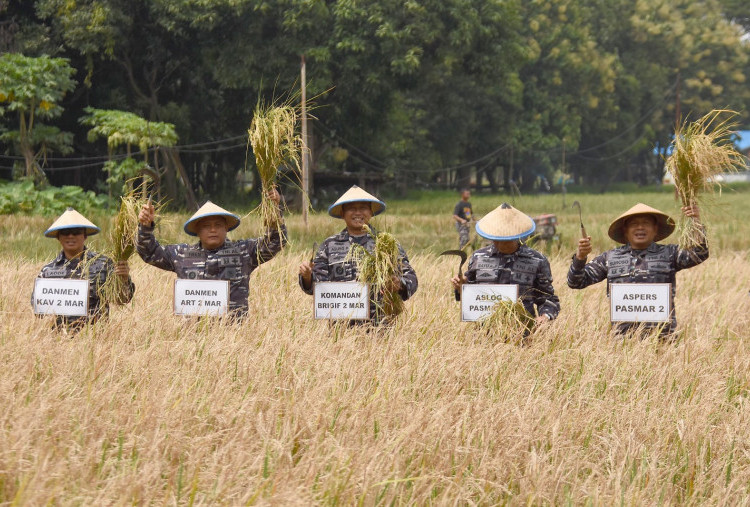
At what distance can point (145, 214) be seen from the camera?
215 inches

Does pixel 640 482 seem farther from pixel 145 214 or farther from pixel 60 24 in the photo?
pixel 60 24

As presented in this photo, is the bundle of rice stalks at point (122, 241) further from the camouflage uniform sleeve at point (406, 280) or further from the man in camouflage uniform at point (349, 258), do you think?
the camouflage uniform sleeve at point (406, 280)

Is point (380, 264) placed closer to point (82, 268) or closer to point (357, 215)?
point (357, 215)

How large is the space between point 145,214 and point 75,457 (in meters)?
2.40

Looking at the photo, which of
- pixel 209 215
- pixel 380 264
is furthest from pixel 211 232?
pixel 380 264

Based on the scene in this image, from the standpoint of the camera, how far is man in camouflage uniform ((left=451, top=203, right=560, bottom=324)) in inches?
213

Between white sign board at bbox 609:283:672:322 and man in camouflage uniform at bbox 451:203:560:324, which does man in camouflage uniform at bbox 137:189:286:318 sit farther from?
white sign board at bbox 609:283:672:322

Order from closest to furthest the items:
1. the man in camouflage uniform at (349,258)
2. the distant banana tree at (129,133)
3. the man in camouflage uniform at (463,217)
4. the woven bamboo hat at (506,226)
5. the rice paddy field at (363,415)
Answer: the rice paddy field at (363,415) → the woven bamboo hat at (506,226) → the man in camouflage uniform at (349,258) → the man in camouflage uniform at (463,217) → the distant banana tree at (129,133)

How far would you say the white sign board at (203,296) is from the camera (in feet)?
18.1

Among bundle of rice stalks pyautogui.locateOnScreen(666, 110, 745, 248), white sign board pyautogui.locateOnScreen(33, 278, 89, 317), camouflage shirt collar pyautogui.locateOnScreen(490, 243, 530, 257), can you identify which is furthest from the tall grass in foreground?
bundle of rice stalks pyautogui.locateOnScreen(666, 110, 745, 248)

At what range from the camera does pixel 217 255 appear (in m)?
5.67

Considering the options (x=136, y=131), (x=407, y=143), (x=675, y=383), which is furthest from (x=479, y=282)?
(x=407, y=143)

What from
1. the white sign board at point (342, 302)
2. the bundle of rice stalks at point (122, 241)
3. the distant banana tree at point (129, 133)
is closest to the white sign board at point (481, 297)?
the white sign board at point (342, 302)

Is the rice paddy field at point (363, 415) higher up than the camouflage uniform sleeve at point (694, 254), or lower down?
lower down
